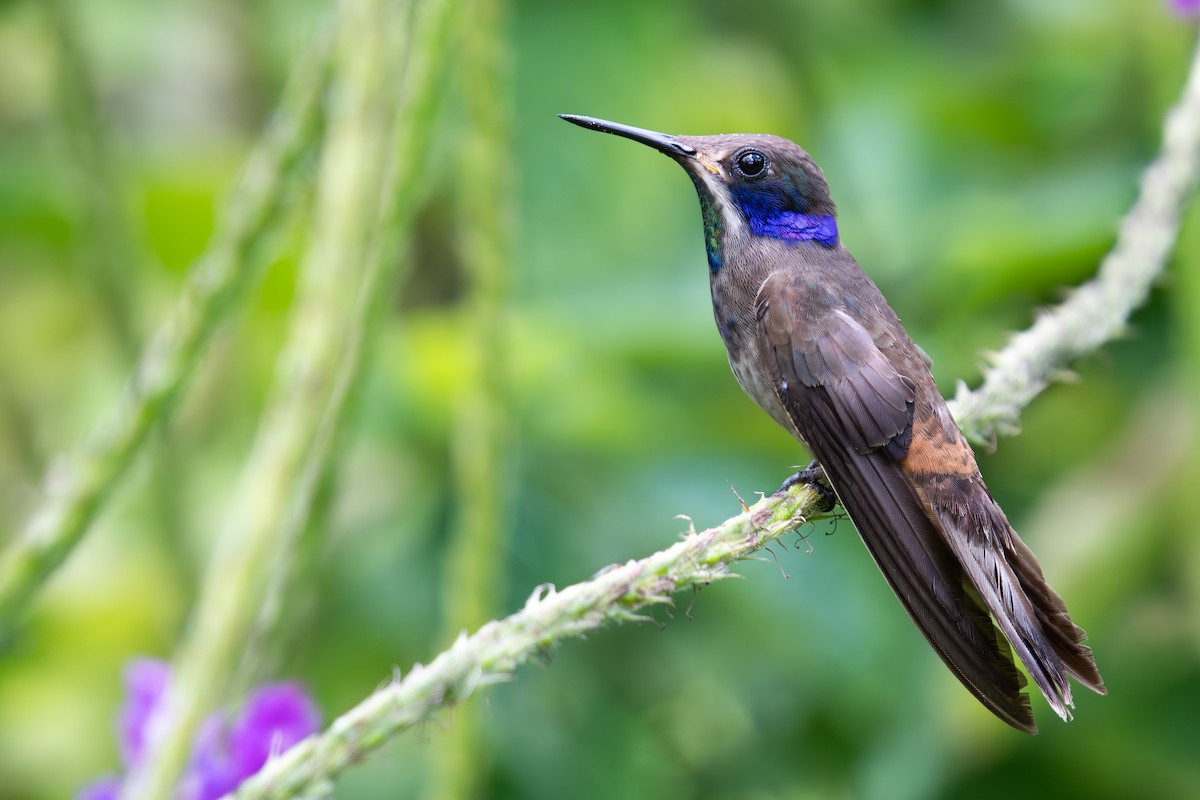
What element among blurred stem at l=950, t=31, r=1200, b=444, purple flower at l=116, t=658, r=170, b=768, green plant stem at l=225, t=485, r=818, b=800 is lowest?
green plant stem at l=225, t=485, r=818, b=800

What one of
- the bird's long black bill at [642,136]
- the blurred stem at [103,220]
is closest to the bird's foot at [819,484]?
the bird's long black bill at [642,136]

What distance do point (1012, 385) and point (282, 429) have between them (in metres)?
1.01

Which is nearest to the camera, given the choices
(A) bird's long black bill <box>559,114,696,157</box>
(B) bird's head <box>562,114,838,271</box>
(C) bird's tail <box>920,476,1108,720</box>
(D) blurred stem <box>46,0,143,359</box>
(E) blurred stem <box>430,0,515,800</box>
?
(C) bird's tail <box>920,476,1108,720</box>

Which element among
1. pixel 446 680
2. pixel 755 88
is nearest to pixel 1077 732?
pixel 755 88

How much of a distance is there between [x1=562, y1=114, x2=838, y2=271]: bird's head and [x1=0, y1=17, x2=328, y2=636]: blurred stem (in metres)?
0.48

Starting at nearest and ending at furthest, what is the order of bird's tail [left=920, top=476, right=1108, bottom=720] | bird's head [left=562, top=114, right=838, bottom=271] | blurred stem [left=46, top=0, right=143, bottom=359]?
bird's tail [left=920, top=476, right=1108, bottom=720] < bird's head [left=562, top=114, right=838, bottom=271] < blurred stem [left=46, top=0, right=143, bottom=359]

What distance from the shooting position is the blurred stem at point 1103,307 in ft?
6.57

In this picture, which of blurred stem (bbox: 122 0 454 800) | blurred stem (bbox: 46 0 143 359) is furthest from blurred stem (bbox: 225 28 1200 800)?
blurred stem (bbox: 46 0 143 359)

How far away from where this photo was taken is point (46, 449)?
4.04 meters

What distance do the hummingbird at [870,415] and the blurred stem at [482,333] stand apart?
0.24 metres

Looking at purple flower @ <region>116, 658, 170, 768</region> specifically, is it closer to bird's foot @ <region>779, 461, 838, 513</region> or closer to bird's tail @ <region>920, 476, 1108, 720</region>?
bird's foot @ <region>779, 461, 838, 513</region>

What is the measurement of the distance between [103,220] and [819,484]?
1.66m

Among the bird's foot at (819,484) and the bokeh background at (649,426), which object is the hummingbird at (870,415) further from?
the bokeh background at (649,426)

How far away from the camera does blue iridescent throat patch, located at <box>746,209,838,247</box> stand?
7.92ft
